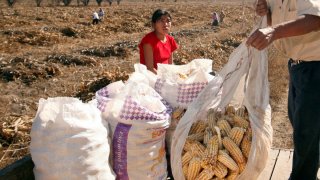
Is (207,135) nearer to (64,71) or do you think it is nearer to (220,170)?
(220,170)

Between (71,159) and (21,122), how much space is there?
3.22 m

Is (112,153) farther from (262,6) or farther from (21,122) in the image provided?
(21,122)

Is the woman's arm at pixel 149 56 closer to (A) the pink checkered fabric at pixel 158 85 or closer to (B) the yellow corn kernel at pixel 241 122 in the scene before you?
(A) the pink checkered fabric at pixel 158 85

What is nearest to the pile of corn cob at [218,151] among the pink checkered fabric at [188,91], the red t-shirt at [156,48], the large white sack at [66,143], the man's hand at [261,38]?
the pink checkered fabric at [188,91]

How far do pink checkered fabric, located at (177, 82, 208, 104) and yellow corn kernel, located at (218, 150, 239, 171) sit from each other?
579 mm

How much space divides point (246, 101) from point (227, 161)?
48 cm

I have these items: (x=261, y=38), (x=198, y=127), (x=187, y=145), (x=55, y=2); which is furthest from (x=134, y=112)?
(x=55, y=2)

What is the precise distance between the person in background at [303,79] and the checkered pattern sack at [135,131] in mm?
989

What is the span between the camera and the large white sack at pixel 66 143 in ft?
7.62

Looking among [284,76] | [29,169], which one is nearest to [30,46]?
[284,76]

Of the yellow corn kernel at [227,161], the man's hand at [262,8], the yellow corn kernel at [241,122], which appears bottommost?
the yellow corn kernel at [227,161]

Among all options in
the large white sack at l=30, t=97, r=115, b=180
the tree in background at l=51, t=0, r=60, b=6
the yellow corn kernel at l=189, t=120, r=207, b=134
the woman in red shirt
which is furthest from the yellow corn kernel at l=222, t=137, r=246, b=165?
the tree in background at l=51, t=0, r=60, b=6

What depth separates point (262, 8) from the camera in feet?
9.68

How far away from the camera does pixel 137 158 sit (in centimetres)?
268
